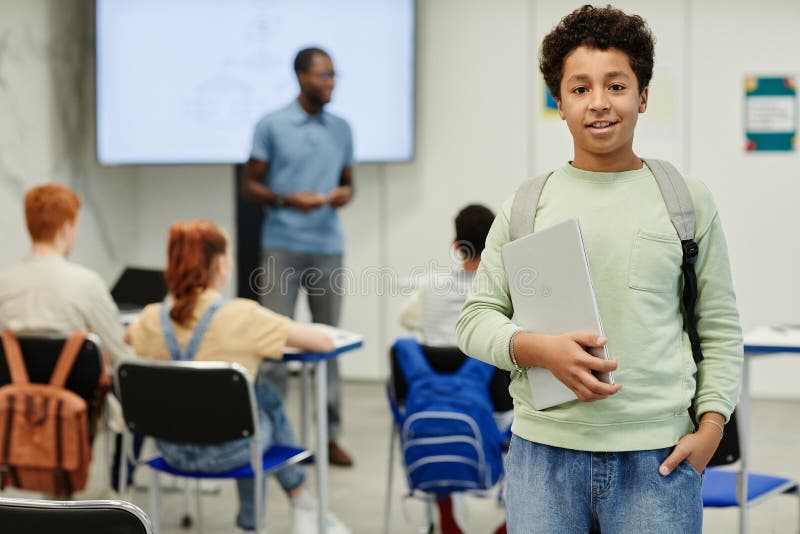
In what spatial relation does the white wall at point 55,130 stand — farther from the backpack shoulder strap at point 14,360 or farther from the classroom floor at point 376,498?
the backpack shoulder strap at point 14,360

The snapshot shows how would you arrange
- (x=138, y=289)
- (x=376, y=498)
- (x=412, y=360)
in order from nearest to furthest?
1. (x=412, y=360)
2. (x=376, y=498)
3. (x=138, y=289)

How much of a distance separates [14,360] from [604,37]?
7.19ft

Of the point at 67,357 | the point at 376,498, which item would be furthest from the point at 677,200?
the point at 376,498

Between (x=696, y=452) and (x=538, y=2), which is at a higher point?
(x=538, y=2)

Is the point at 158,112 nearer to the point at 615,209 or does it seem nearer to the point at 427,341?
the point at 427,341

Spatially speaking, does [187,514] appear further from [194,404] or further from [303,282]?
[303,282]

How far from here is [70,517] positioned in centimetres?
135

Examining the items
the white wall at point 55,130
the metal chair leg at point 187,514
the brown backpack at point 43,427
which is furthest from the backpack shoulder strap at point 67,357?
the white wall at point 55,130

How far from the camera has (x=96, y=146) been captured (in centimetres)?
557

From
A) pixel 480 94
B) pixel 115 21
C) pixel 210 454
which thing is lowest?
pixel 210 454

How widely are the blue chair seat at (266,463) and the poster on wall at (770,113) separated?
137 inches

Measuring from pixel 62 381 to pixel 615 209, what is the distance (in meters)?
2.06

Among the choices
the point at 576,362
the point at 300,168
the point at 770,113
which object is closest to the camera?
the point at 576,362

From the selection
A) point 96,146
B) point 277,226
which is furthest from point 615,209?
point 96,146
